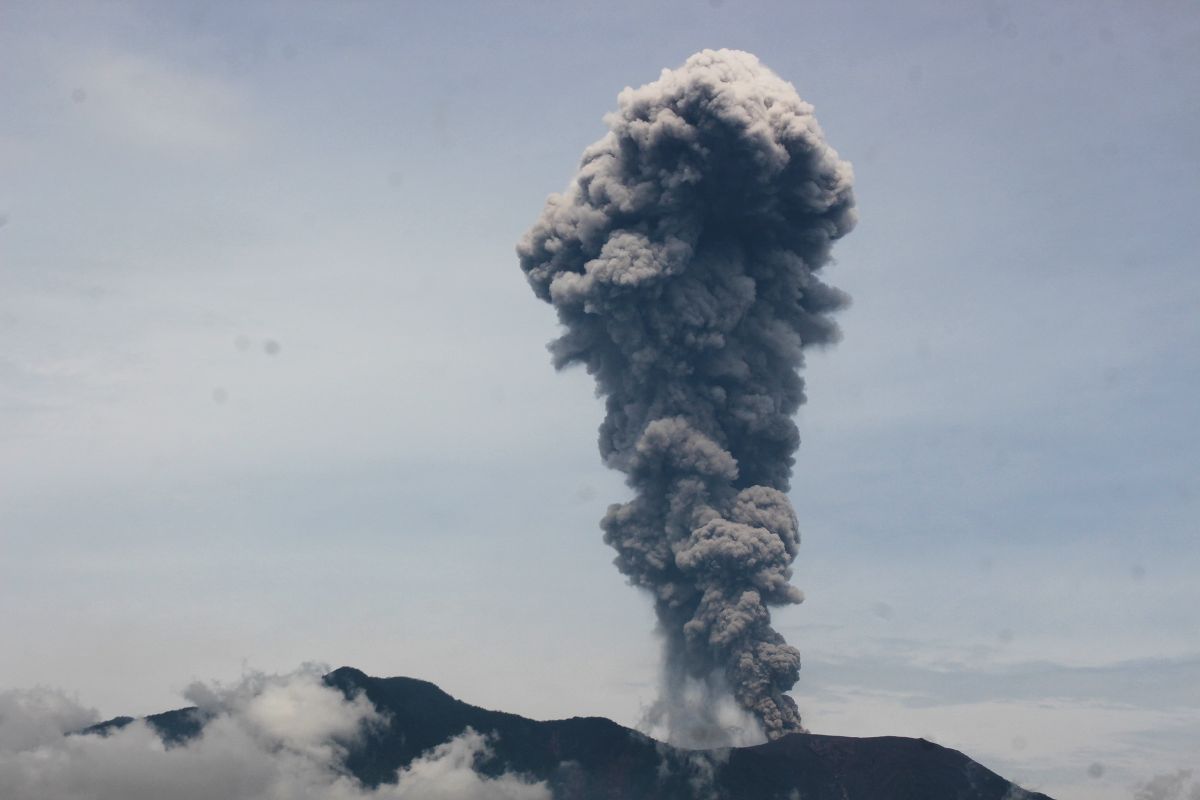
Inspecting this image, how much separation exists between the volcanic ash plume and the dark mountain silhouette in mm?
28237

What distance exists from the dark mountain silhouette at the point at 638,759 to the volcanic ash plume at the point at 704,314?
28.2 metres

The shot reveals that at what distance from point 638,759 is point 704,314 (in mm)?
62184

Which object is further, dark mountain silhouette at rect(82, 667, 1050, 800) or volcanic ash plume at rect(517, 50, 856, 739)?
dark mountain silhouette at rect(82, 667, 1050, 800)

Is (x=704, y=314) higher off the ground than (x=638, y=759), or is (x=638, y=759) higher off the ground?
(x=704, y=314)

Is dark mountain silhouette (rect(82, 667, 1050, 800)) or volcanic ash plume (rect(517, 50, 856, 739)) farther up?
volcanic ash plume (rect(517, 50, 856, 739))

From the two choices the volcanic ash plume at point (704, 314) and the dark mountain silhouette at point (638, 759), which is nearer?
the volcanic ash plume at point (704, 314)

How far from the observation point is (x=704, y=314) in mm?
71312

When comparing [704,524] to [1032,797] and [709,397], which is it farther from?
[1032,797]

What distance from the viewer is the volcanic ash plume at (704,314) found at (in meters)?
68.7

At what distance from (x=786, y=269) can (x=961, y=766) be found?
58.9m

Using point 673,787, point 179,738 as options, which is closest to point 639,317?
point 673,787

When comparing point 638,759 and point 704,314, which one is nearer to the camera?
point 704,314

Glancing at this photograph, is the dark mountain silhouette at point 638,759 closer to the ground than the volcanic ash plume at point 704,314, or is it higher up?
closer to the ground

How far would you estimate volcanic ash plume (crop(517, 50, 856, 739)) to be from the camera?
2704 inches
